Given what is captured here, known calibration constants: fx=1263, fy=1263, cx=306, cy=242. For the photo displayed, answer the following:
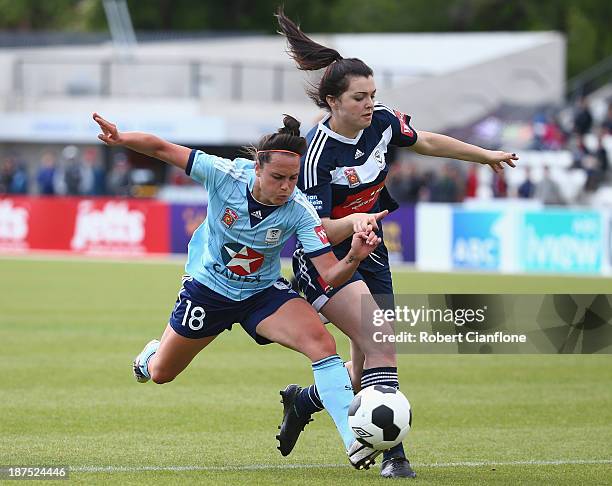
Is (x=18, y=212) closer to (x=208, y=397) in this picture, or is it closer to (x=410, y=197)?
(x=410, y=197)

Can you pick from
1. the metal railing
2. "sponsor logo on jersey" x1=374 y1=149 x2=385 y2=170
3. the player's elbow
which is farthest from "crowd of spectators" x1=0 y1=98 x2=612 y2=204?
the player's elbow

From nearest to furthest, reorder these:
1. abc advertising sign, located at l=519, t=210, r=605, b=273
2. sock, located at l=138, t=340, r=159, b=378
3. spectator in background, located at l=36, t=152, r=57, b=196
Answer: sock, located at l=138, t=340, r=159, b=378, abc advertising sign, located at l=519, t=210, r=605, b=273, spectator in background, located at l=36, t=152, r=57, b=196

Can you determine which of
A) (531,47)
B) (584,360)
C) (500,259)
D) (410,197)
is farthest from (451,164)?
(584,360)

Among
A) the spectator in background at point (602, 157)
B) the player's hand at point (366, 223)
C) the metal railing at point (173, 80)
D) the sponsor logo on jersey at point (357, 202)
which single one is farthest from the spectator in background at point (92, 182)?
the player's hand at point (366, 223)

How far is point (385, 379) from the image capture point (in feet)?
23.8

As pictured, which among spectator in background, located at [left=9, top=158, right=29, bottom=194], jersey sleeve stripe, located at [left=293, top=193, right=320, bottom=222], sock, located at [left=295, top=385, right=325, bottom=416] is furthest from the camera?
spectator in background, located at [left=9, top=158, right=29, bottom=194]

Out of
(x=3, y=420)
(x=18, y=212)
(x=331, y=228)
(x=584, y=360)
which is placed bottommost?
(x=18, y=212)

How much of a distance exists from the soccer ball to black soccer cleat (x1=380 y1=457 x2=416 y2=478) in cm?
42

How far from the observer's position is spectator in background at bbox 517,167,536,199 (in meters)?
28.5

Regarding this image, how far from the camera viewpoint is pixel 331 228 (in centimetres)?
728

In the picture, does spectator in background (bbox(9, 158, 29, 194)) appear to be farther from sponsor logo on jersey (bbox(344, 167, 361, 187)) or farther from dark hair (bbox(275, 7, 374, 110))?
sponsor logo on jersey (bbox(344, 167, 361, 187))

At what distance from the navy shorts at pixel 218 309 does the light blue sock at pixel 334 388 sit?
42 cm

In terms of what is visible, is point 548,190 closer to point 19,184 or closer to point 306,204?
point 19,184

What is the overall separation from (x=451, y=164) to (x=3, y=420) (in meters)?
24.4
